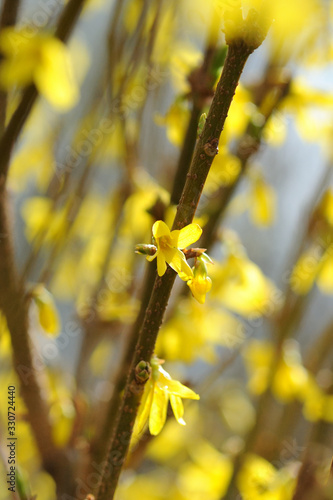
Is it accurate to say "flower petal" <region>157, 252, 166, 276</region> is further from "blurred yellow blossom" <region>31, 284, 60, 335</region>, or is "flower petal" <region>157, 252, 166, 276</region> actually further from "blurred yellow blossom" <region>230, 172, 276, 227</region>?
"blurred yellow blossom" <region>230, 172, 276, 227</region>

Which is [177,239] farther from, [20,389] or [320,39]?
[320,39]

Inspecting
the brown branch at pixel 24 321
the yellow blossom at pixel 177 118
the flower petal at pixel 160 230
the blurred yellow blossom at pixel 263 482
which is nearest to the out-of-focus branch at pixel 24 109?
the brown branch at pixel 24 321

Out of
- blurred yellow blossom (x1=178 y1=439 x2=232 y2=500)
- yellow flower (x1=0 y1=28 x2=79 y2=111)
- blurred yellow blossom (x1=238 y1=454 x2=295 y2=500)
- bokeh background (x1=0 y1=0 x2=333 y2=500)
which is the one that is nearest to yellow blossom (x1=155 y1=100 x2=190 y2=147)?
bokeh background (x1=0 y1=0 x2=333 y2=500)

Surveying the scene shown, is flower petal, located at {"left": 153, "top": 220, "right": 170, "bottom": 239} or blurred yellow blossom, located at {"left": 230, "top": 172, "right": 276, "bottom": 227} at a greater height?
blurred yellow blossom, located at {"left": 230, "top": 172, "right": 276, "bottom": 227}

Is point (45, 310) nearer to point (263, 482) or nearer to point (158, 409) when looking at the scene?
point (158, 409)

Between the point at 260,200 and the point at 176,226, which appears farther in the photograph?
the point at 260,200

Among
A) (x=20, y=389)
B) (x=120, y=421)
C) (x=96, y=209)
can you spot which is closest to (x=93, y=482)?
(x=20, y=389)

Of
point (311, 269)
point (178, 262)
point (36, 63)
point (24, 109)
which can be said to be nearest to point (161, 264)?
point (178, 262)
